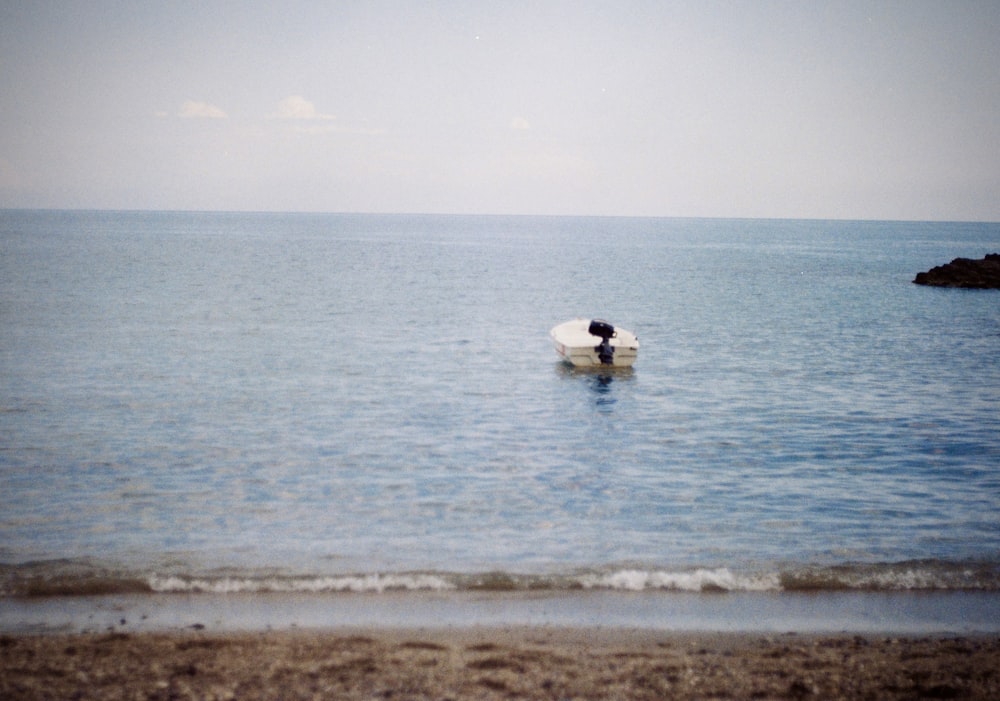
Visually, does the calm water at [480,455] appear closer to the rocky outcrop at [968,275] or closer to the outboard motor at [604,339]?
the outboard motor at [604,339]

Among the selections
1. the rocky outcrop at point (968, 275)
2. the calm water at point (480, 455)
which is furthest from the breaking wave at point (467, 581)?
the rocky outcrop at point (968, 275)

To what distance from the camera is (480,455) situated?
21.8 m

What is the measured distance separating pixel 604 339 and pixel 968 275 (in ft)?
220

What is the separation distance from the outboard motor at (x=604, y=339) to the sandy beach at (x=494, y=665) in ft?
76.8

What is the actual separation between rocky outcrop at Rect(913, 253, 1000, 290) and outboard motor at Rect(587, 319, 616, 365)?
214ft

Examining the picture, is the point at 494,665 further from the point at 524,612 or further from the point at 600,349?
the point at 600,349

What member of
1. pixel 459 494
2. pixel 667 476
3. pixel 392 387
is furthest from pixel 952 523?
pixel 392 387

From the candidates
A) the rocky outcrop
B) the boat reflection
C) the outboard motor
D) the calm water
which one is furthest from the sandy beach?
the rocky outcrop

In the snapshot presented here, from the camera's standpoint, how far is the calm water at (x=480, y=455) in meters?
14.5

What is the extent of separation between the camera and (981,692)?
951cm

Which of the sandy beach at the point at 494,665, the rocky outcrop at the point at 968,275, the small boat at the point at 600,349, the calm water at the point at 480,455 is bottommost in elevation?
the calm water at the point at 480,455

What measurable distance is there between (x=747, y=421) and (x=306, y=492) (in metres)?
14.1

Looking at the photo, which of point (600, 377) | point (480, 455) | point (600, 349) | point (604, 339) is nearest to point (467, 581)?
point (480, 455)

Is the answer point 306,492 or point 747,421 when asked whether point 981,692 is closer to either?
point 306,492
